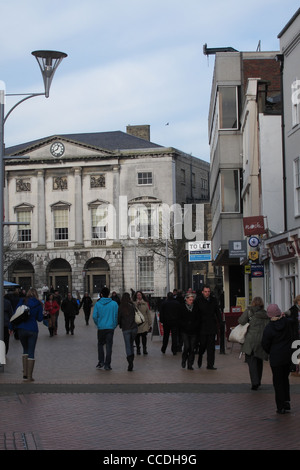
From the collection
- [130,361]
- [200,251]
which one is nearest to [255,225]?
[200,251]

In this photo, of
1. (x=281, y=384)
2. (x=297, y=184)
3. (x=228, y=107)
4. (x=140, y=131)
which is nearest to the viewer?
(x=281, y=384)

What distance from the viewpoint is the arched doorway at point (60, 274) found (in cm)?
8288

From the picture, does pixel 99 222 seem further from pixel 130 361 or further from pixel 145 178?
pixel 130 361

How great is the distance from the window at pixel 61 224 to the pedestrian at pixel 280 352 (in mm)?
71556

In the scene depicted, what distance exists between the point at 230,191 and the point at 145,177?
43.9 meters

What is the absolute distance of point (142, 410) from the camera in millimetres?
12617

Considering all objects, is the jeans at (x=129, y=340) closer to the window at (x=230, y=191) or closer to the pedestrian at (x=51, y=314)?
the pedestrian at (x=51, y=314)

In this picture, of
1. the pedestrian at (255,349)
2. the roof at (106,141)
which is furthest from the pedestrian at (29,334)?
the roof at (106,141)

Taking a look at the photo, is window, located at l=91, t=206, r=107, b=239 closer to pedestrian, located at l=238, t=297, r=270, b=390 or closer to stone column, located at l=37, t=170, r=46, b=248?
stone column, located at l=37, t=170, r=46, b=248

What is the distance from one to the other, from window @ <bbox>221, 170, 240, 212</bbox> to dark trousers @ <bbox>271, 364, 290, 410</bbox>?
2657cm

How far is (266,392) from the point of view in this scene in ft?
48.9

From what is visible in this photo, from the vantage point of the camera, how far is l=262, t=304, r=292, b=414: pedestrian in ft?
40.1

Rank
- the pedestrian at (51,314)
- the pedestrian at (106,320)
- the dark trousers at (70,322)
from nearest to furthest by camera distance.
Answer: the pedestrian at (106,320), the pedestrian at (51,314), the dark trousers at (70,322)
